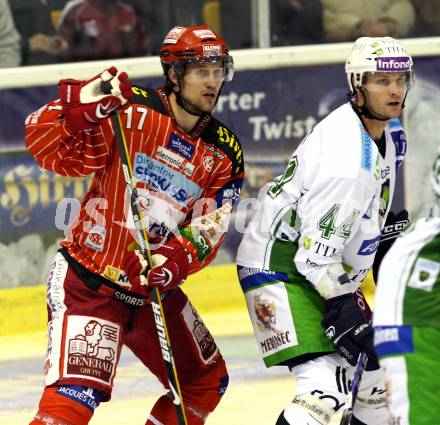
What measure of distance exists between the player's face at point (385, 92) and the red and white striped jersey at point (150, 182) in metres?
0.58

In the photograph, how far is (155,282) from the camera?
5379mm

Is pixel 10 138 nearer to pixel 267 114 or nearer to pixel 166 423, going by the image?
pixel 267 114

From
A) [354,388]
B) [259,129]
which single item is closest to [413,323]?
[354,388]

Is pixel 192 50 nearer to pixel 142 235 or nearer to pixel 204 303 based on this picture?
pixel 142 235

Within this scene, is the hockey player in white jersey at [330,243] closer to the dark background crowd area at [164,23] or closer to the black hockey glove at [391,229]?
the black hockey glove at [391,229]

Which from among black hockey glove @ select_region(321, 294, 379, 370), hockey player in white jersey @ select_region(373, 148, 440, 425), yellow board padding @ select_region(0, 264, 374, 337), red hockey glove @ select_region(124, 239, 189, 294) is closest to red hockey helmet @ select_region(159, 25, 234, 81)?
red hockey glove @ select_region(124, 239, 189, 294)

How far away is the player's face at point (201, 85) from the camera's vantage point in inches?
217

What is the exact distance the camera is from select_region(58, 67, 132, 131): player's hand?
5.22m

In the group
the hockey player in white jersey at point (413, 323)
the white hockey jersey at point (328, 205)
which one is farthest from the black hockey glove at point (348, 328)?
the hockey player in white jersey at point (413, 323)

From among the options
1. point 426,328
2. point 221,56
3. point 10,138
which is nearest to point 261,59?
point 10,138

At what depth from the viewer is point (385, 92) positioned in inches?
215

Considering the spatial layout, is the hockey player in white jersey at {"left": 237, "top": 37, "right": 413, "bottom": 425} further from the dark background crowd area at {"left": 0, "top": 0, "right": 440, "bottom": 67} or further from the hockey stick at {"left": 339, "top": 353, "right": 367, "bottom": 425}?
the dark background crowd area at {"left": 0, "top": 0, "right": 440, "bottom": 67}

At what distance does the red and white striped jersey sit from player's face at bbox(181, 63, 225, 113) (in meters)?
0.10

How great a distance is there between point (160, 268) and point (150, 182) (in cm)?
35
